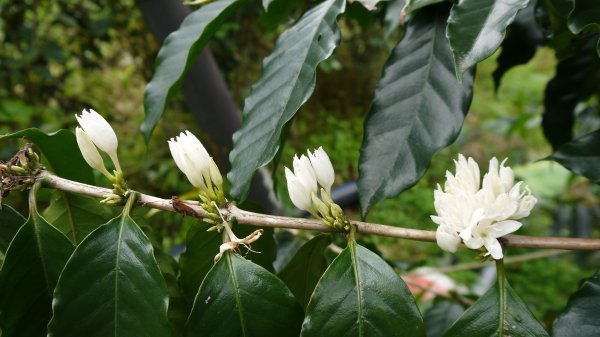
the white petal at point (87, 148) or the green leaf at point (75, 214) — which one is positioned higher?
the white petal at point (87, 148)

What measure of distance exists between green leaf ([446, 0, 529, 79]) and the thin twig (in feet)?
0.51

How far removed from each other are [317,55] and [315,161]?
12 centimetres

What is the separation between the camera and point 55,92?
3.09 meters

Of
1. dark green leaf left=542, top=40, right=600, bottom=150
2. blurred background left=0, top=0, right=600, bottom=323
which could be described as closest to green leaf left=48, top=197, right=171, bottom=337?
dark green leaf left=542, top=40, right=600, bottom=150

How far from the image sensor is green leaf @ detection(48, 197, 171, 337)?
1.65 feet

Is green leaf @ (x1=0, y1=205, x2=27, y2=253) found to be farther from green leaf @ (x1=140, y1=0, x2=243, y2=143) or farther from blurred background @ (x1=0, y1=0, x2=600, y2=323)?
blurred background @ (x1=0, y1=0, x2=600, y2=323)

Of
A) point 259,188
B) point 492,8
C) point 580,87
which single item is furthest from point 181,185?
point 492,8

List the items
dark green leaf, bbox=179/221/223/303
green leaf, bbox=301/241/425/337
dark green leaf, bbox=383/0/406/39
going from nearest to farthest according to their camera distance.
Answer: green leaf, bbox=301/241/425/337, dark green leaf, bbox=179/221/223/303, dark green leaf, bbox=383/0/406/39

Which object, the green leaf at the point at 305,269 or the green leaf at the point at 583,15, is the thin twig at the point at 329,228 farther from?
the green leaf at the point at 583,15

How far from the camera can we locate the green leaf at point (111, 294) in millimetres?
503

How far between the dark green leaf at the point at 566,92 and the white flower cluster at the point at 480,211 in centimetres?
47

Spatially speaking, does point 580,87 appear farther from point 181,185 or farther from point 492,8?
point 181,185

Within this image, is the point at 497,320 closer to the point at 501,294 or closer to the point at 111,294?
the point at 501,294

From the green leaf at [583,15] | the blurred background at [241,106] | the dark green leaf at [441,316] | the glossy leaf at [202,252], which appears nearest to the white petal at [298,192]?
the glossy leaf at [202,252]
